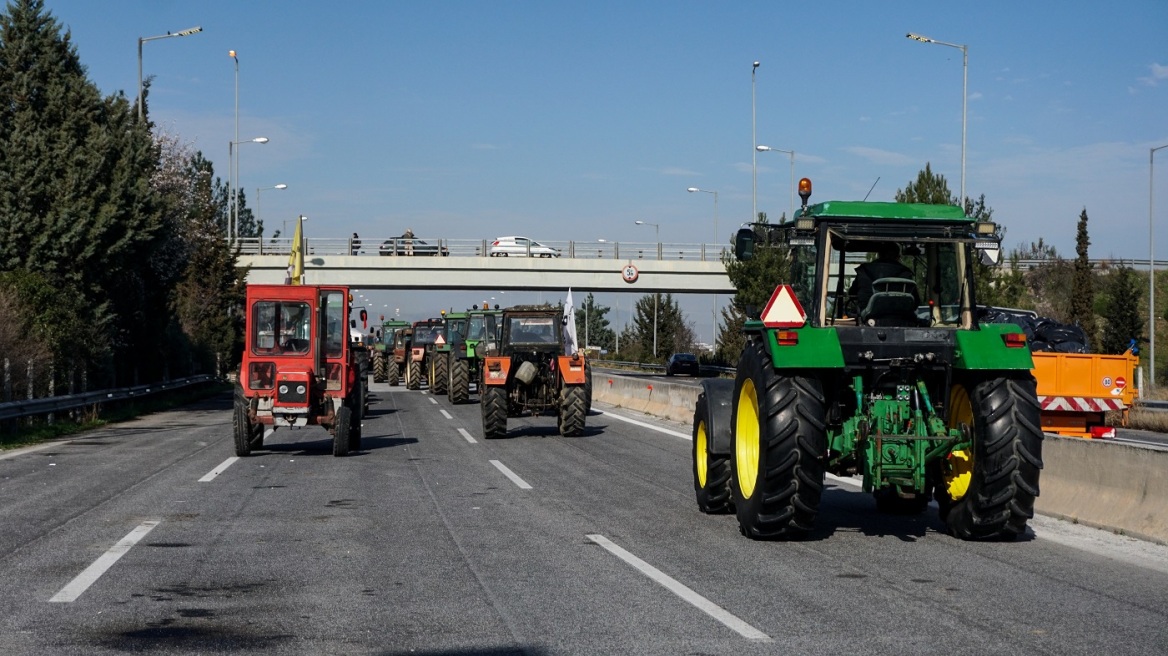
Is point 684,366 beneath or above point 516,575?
beneath

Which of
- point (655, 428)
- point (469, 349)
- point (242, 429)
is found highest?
point (469, 349)

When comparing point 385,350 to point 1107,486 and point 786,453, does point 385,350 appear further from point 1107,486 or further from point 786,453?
point 786,453

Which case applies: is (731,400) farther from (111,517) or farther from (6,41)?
(6,41)

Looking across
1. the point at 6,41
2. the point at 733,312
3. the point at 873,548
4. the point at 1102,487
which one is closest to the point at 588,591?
the point at 873,548

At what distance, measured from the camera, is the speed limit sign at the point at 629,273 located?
52.3m

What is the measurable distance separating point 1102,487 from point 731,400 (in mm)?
3380

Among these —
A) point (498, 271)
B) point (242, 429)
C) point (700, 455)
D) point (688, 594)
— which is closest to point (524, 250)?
point (498, 271)

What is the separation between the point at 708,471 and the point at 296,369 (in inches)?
336

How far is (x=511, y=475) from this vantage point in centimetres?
1490

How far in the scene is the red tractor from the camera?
1730cm

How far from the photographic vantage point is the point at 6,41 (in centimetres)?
2827

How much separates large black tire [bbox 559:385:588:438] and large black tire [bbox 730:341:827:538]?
38.8ft

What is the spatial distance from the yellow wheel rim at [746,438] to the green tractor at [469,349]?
19844 millimetres

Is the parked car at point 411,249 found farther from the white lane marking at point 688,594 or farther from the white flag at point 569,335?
the white lane marking at point 688,594
